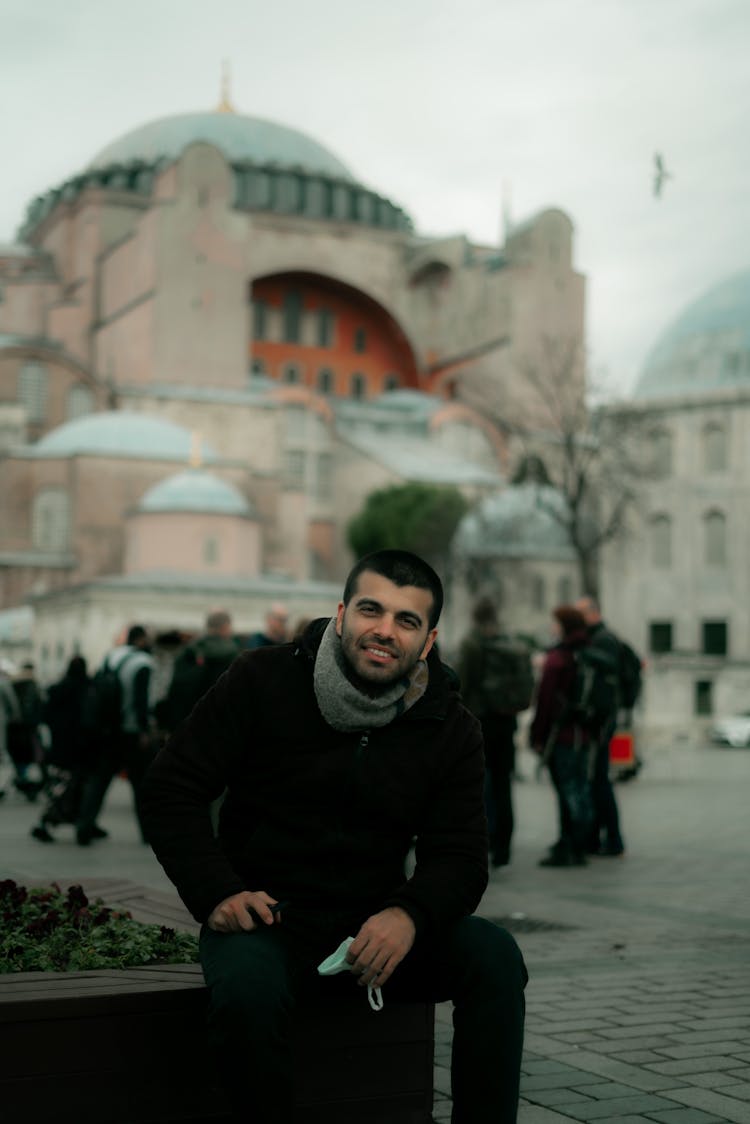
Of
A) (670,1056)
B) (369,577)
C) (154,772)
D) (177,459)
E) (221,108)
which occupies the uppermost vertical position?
(221,108)

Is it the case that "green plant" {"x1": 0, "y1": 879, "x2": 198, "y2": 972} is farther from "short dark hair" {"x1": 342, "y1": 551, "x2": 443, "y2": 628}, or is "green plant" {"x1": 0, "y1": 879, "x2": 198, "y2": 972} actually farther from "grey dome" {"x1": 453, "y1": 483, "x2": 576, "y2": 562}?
"grey dome" {"x1": 453, "y1": 483, "x2": 576, "y2": 562}

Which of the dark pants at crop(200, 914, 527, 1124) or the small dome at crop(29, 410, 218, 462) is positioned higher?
the small dome at crop(29, 410, 218, 462)

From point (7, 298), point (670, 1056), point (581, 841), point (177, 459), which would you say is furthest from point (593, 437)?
point (670, 1056)

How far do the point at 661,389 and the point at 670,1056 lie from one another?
193ft

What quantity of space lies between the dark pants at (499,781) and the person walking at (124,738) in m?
2.64

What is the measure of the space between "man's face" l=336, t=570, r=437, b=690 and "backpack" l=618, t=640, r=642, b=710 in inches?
331

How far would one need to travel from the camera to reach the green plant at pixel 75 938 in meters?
4.12

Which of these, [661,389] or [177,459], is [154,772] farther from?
[661,389]

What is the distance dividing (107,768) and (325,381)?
7060 centimetres

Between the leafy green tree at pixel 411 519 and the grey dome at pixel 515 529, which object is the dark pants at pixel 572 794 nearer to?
the grey dome at pixel 515 529

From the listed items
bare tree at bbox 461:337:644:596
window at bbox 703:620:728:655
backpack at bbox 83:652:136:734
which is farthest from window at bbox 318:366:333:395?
backpack at bbox 83:652:136:734

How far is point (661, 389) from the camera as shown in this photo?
6278 centimetres

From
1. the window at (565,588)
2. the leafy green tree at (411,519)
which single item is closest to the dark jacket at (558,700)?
the leafy green tree at (411,519)

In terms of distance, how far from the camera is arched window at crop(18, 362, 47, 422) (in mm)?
65000
